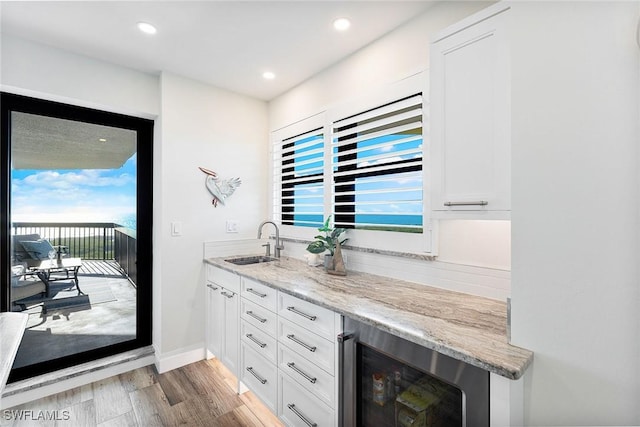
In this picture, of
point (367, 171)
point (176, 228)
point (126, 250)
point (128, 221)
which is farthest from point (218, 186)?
point (367, 171)

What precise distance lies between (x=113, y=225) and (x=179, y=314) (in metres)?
1.00

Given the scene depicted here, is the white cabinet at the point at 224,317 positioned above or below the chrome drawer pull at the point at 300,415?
above

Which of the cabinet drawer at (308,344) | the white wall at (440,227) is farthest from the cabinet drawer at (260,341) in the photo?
the white wall at (440,227)

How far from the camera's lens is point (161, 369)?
2480 mm

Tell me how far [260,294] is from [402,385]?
105cm

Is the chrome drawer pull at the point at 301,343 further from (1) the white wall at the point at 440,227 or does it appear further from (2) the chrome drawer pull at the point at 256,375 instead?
(1) the white wall at the point at 440,227

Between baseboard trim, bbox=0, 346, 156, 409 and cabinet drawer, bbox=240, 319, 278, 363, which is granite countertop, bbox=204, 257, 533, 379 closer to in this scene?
cabinet drawer, bbox=240, 319, 278, 363

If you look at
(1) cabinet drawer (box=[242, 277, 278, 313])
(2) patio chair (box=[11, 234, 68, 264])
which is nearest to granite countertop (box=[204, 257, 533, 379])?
(1) cabinet drawer (box=[242, 277, 278, 313])

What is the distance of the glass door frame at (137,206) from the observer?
6.94 ft

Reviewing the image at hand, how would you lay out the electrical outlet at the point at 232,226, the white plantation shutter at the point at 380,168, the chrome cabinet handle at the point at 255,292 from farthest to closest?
1. the electrical outlet at the point at 232,226
2. the chrome cabinet handle at the point at 255,292
3. the white plantation shutter at the point at 380,168

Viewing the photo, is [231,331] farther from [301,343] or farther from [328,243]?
[328,243]

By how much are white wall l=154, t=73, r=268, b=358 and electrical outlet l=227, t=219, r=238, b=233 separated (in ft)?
0.12

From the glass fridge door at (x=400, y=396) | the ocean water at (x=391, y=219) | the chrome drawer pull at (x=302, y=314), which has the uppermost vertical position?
the ocean water at (x=391, y=219)

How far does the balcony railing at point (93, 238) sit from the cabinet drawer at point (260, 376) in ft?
4.64
